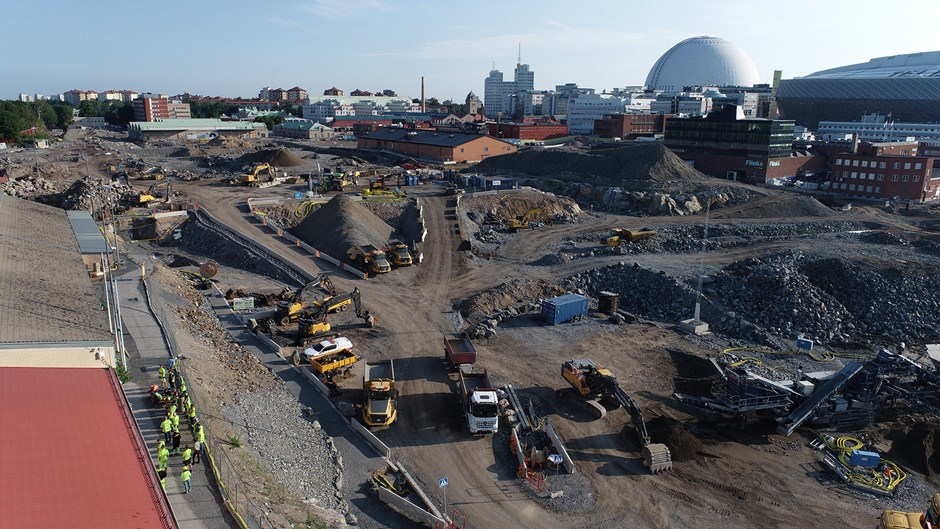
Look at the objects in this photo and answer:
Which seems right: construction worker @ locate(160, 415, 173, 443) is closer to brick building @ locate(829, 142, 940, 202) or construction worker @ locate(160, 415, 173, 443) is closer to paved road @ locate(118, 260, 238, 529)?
paved road @ locate(118, 260, 238, 529)

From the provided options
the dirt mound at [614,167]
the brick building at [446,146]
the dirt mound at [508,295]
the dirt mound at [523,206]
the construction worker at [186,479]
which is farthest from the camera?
the brick building at [446,146]

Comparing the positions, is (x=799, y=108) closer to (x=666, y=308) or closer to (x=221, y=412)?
(x=666, y=308)

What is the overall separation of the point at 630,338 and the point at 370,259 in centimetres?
1527

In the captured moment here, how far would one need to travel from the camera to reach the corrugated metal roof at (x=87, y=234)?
Answer: 93.3 ft

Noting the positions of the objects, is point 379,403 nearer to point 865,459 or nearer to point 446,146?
point 865,459

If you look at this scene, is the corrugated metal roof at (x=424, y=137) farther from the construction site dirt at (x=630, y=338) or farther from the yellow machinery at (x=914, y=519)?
the yellow machinery at (x=914, y=519)

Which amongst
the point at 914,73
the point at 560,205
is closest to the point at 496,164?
the point at 560,205

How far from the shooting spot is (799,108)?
5330 inches

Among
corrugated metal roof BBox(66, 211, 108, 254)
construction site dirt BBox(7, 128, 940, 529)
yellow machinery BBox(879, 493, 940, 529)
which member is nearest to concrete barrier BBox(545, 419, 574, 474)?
construction site dirt BBox(7, 128, 940, 529)

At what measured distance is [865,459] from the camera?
61.1 ft

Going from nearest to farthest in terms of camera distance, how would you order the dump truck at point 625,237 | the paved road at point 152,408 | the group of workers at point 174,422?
the paved road at point 152,408
the group of workers at point 174,422
the dump truck at point 625,237

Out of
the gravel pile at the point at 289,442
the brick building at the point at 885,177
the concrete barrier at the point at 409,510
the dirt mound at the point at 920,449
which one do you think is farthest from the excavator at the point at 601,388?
the brick building at the point at 885,177

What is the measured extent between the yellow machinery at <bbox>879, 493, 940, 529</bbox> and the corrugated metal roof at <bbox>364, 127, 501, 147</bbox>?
68413 millimetres

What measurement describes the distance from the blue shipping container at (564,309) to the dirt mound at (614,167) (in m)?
31.0
